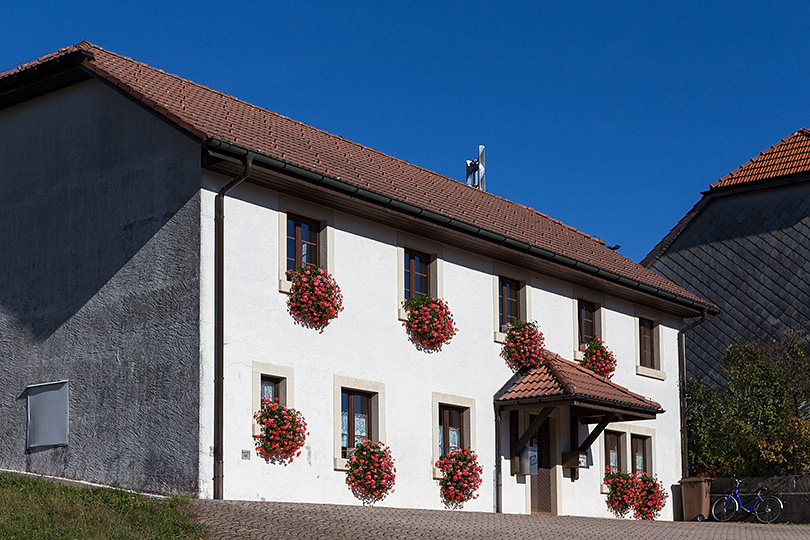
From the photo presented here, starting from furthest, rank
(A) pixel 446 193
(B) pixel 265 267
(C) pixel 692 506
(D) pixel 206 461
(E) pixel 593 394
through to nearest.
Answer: (C) pixel 692 506
(A) pixel 446 193
(E) pixel 593 394
(B) pixel 265 267
(D) pixel 206 461

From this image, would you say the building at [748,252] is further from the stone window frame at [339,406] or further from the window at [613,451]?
the stone window frame at [339,406]

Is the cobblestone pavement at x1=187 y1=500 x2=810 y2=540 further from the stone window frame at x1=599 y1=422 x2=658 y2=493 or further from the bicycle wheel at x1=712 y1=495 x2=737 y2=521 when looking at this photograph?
the bicycle wheel at x1=712 y1=495 x2=737 y2=521

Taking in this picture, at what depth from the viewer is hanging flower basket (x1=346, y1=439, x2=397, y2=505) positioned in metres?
19.1

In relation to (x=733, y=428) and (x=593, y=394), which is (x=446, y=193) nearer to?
(x=593, y=394)

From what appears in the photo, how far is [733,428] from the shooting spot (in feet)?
87.8

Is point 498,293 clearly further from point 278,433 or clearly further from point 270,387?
point 278,433

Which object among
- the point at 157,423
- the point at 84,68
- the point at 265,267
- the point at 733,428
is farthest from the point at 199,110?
the point at 733,428

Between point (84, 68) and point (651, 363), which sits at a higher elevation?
point (84, 68)

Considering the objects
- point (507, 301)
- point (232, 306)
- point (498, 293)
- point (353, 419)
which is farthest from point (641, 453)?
point (232, 306)

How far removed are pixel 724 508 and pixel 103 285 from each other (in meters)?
14.5

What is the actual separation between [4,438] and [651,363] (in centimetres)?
1452

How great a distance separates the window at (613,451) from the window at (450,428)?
4658 mm

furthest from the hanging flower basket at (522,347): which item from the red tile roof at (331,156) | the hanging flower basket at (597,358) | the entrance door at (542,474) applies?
the hanging flower basket at (597,358)

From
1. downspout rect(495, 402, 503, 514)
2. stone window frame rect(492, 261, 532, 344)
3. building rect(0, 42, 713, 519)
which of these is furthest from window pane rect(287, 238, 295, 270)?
downspout rect(495, 402, 503, 514)
